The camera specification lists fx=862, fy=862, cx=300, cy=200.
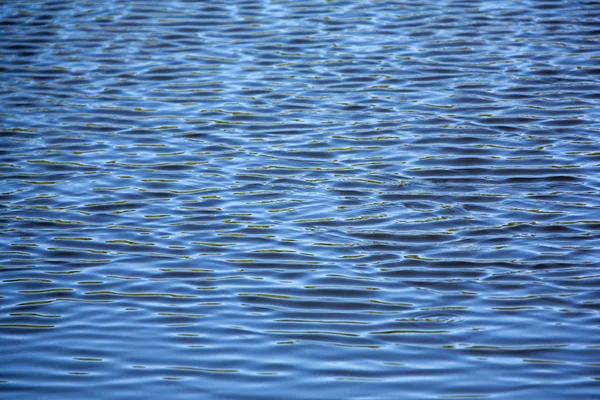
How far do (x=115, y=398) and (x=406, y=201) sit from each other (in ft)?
8.18

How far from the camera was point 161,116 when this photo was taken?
23.0 ft

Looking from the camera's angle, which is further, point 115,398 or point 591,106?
point 591,106

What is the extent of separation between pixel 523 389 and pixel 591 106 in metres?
3.77

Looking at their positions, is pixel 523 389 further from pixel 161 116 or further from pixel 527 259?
pixel 161 116

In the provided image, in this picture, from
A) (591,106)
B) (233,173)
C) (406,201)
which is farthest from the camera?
(591,106)

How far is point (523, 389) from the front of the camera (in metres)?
3.67

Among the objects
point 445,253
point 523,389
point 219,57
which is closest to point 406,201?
point 445,253

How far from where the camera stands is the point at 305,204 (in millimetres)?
5539

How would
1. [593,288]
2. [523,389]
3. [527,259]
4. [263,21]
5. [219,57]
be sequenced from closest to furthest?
[523,389]
[593,288]
[527,259]
[219,57]
[263,21]

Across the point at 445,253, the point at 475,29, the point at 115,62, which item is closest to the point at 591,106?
the point at 475,29

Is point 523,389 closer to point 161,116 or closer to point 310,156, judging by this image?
point 310,156

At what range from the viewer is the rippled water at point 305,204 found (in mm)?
3955

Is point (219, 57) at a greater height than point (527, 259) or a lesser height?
greater

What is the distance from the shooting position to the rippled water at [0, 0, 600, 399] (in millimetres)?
3955
